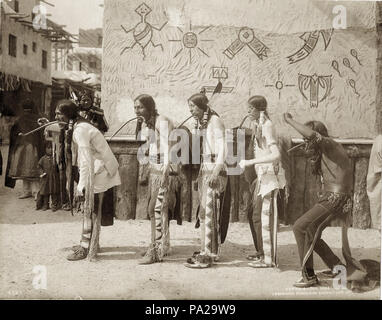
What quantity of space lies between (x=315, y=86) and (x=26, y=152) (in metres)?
3.65

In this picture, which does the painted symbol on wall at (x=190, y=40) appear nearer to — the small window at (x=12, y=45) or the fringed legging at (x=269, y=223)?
the small window at (x=12, y=45)

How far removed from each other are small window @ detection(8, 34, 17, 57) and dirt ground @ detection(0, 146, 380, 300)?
66.4 inches

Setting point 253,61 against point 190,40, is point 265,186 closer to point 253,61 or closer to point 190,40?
point 253,61

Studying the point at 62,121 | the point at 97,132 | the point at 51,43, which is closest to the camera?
the point at 97,132

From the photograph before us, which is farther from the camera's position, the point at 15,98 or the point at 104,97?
the point at 104,97

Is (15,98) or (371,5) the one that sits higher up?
(371,5)

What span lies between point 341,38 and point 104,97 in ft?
10.0

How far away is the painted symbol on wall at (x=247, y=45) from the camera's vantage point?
235 inches

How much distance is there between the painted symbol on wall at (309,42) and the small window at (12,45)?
337cm

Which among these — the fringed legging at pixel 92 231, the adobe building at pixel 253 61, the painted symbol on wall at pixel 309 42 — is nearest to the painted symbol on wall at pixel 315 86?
the adobe building at pixel 253 61

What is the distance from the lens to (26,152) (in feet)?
18.8

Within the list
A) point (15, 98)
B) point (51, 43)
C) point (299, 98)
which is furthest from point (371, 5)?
point (15, 98)

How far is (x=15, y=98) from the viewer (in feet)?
18.4

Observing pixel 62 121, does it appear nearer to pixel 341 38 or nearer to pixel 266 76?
pixel 266 76
